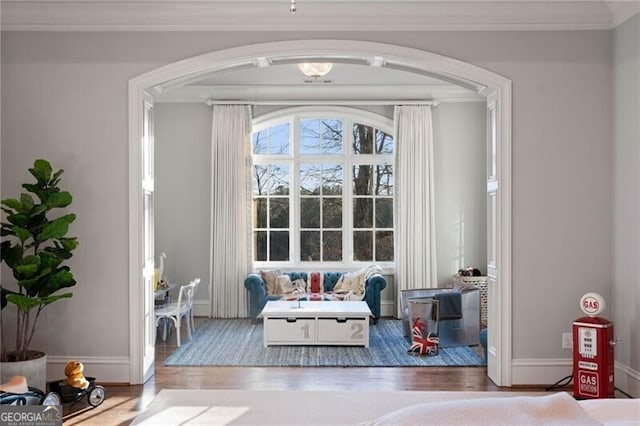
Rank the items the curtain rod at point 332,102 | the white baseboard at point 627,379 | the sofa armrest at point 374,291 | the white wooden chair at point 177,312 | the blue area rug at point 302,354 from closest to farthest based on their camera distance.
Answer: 1. the white baseboard at point 627,379
2. the blue area rug at point 302,354
3. the white wooden chair at point 177,312
4. the sofa armrest at point 374,291
5. the curtain rod at point 332,102

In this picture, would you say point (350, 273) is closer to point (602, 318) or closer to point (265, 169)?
point (265, 169)

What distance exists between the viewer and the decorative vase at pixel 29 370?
14.4ft

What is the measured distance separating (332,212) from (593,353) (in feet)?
15.1

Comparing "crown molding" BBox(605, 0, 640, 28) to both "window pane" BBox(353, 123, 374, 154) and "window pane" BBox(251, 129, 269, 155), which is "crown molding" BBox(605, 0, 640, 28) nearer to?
"window pane" BBox(353, 123, 374, 154)

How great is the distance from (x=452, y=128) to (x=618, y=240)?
383 cm

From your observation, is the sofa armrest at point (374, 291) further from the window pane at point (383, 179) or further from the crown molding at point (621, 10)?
the crown molding at point (621, 10)

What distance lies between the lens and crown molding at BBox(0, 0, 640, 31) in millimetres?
4840

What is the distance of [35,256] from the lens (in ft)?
14.6

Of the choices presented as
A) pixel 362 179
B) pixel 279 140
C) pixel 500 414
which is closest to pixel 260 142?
pixel 279 140

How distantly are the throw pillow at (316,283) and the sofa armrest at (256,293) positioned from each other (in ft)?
2.02

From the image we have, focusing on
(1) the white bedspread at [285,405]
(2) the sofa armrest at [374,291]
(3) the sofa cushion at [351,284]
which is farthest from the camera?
(3) the sofa cushion at [351,284]

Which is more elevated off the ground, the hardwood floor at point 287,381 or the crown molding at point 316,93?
the crown molding at point 316,93

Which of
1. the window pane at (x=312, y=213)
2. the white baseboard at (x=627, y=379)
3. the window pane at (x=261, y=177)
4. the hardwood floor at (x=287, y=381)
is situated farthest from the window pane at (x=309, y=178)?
the white baseboard at (x=627, y=379)

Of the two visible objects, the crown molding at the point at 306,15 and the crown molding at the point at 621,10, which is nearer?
the crown molding at the point at 621,10
